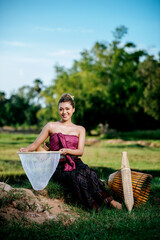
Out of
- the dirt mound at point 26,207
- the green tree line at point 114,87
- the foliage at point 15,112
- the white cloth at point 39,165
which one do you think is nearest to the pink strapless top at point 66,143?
the white cloth at point 39,165

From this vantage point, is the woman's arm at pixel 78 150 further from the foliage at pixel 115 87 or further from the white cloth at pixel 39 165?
the foliage at pixel 115 87

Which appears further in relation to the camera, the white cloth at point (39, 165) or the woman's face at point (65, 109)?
the woman's face at point (65, 109)

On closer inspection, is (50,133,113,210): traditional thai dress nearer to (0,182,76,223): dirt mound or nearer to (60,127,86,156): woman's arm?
(60,127,86,156): woman's arm

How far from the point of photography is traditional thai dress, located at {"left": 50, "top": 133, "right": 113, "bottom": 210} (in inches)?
148

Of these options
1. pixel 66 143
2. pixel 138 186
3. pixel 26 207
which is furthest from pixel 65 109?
pixel 138 186

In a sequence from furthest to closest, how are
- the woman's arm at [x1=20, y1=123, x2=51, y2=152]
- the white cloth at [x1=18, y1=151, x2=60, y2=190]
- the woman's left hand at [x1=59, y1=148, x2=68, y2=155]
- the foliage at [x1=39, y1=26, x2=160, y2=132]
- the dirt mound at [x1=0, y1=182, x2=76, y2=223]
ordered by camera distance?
the foliage at [x1=39, y1=26, x2=160, y2=132] < the woman's arm at [x1=20, y1=123, x2=51, y2=152] < the woman's left hand at [x1=59, y1=148, x2=68, y2=155] < the white cloth at [x1=18, y1=151, x2=60, y2=190] < the dirt mound at [x1=0, y1=182, x2=76, y2=223]

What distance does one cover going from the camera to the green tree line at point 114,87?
73.4 ft

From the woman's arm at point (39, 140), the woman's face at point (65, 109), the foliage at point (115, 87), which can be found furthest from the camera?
the foliage at point (115, 87)

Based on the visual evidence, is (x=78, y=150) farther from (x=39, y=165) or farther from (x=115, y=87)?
(x=115, y=87)

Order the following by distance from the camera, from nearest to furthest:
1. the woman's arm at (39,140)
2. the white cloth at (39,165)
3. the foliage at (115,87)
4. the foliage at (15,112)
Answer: the white cloth at (39,165)
the woman's arm at (39,140)
the foliage at (115,87)
the foliage at (15,112)

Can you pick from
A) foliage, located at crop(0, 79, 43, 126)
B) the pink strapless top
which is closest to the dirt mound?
the pink strapless top

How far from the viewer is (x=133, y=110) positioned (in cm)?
2956

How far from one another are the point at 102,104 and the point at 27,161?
66.9 feet

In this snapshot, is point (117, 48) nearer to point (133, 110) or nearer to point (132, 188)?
point (133, 110)
